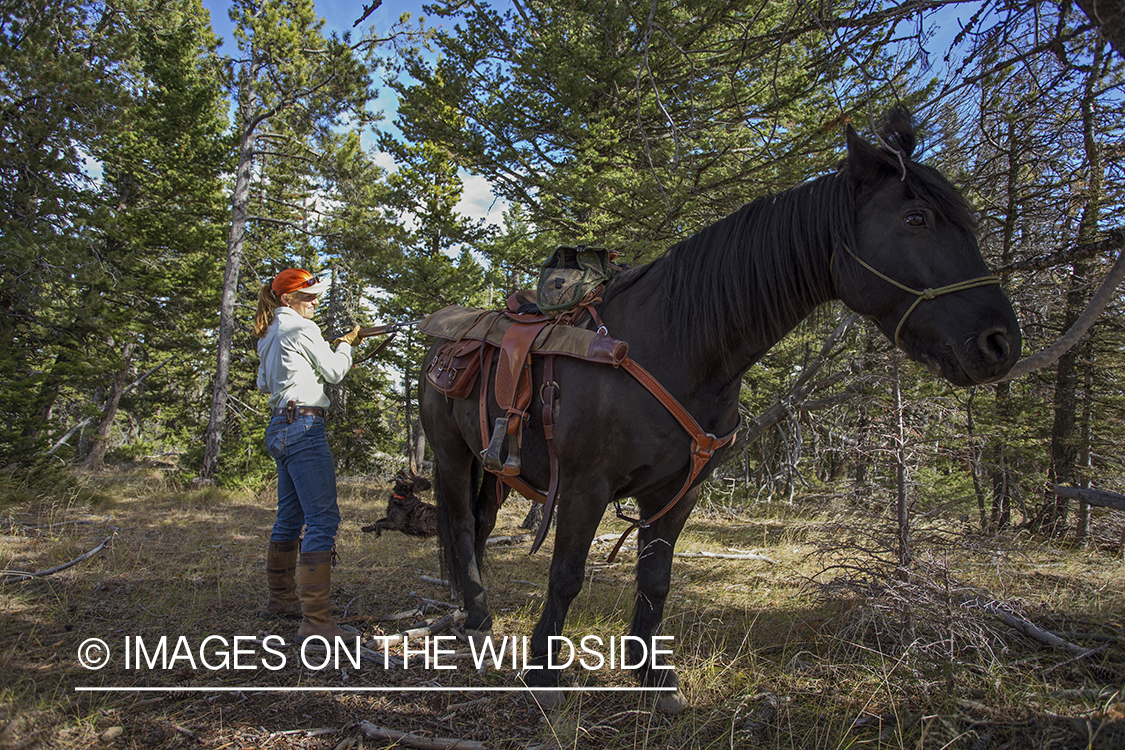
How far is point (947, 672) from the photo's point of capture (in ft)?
8.12

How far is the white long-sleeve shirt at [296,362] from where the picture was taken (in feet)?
11.3

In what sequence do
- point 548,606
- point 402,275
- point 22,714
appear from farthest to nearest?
1. point 402,275
2. point 548,606
3. point 22,714

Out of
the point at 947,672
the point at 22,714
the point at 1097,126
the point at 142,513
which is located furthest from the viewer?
the point at 142,513

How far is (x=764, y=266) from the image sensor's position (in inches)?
103

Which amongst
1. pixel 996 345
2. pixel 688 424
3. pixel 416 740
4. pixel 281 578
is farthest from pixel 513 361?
pixel 281 578

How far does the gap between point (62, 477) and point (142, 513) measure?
197 centimetres

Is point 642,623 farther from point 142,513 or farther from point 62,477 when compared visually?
point 62,477

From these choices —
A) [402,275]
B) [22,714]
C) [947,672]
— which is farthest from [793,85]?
[22,714]

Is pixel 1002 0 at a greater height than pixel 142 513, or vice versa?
pixel 1002 0

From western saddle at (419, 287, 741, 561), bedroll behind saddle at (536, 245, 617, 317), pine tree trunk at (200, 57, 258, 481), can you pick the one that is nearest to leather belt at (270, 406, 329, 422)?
western saddle at (419, 287, 741, 561)

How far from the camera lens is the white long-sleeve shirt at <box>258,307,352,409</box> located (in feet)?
11.3

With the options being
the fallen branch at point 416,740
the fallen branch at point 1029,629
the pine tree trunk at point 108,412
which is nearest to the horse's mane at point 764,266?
the fallen branch at point 1029,629

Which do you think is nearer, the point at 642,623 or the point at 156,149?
the point at 642,623

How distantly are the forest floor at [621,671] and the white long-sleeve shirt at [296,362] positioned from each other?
5.20ft
